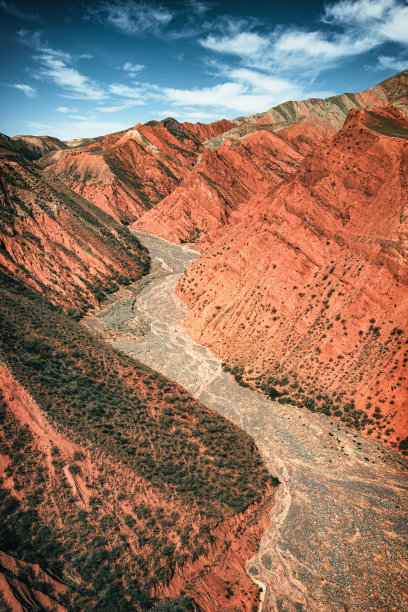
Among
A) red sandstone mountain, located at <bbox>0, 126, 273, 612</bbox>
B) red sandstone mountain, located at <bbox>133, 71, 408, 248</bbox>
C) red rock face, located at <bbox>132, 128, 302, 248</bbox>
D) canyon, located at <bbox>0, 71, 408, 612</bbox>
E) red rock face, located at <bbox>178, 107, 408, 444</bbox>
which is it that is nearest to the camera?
red sandstone mountain, located at <bbox>0, 126, 273, 612</bbox>

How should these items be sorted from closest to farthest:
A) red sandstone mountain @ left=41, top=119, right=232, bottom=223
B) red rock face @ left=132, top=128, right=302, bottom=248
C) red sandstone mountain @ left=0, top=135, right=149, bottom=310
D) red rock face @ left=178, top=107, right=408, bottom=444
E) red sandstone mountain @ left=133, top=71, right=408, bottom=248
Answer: red rock face @ left=178, top=107, right=408, bottom=444
red sandstone mountain @ left=0, top=135, right=149, bottom=310
red rock face @ left=132, top=128, right=302, bottom=248
red sandstone mountain @ left=133, top=71, right=408, bottom=248
red sandstone mountain @ left=41, top=119, right=232, bottom=223

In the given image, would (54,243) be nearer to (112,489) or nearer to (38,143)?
(112,489)

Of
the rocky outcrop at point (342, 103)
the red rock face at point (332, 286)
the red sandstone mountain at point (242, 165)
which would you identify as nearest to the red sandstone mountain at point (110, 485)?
the red rock face at point (332, 286)

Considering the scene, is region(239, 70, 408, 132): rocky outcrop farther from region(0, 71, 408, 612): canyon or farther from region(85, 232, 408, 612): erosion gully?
region(85, 232, 408, 612): erosion gully

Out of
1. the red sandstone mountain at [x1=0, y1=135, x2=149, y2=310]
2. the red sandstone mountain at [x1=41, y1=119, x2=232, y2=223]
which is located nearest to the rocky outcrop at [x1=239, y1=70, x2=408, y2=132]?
the red sandstone mountain at [x1=41, y1=119, x2=232, y2=223]

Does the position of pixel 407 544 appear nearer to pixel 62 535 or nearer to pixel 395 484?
pixel 395 484

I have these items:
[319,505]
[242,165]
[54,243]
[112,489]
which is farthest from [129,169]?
[319,505]

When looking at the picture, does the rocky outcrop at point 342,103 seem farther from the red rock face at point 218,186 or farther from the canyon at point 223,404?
the canyon at point 223,404
